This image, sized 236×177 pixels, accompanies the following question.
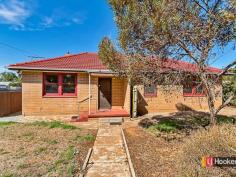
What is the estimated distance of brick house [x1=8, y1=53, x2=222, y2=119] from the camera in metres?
13.1

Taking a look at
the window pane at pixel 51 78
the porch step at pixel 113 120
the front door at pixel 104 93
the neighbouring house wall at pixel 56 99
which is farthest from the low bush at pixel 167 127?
the window pane at pixel 51 78

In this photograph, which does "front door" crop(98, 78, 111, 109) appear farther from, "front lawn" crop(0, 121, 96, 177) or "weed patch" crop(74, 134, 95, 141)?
"weed patch" crop(74, 134, 95, 141)

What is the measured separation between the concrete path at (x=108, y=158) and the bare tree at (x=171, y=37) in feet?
8.25

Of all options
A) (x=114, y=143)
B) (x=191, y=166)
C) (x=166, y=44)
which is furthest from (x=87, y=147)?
(x=166, y=44)

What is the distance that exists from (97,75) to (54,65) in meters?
2.98

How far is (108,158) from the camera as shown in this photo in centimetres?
604

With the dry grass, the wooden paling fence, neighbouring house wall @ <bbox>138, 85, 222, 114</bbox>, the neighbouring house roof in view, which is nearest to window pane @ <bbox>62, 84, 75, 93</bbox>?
the neighbouring house roof

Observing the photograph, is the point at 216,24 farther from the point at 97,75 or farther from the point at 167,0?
the point at 97,75

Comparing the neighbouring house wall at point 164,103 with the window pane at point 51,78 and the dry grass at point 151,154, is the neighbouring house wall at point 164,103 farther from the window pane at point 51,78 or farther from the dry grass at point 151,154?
the window pane at point 51,78

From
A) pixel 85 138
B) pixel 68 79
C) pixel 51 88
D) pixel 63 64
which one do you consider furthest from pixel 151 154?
pixel 63 64

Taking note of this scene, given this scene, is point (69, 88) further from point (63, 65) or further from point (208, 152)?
point (208, 152)

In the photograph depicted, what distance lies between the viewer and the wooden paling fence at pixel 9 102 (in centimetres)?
1395

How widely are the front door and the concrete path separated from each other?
5.67 m

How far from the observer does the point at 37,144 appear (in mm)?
7395
